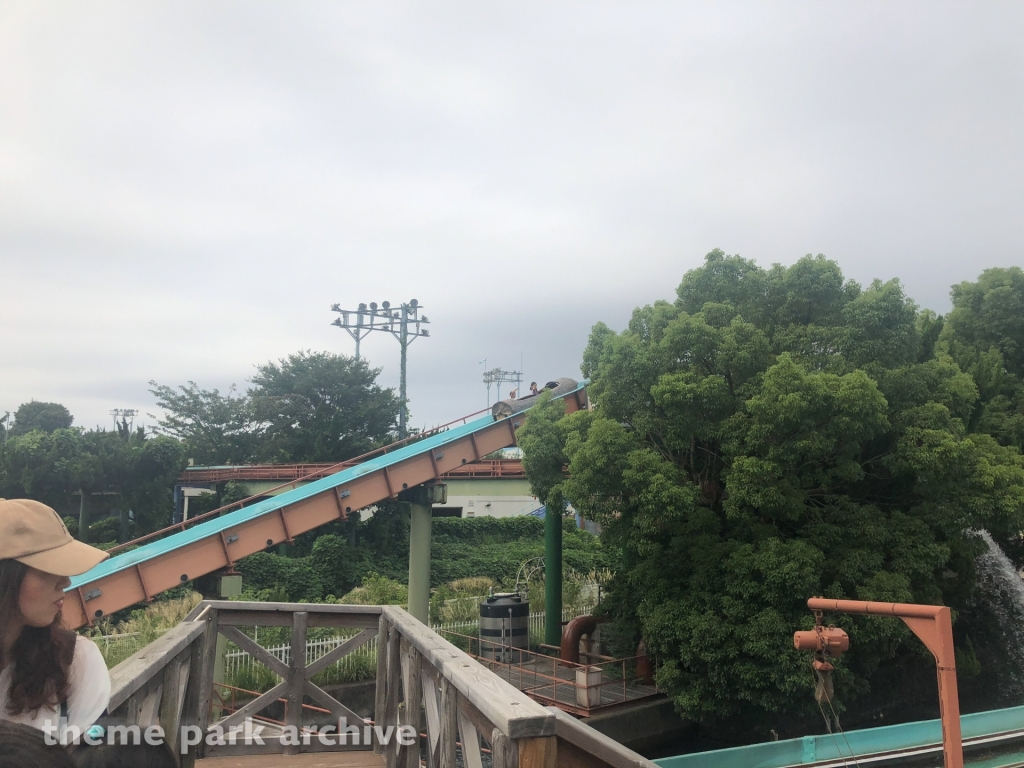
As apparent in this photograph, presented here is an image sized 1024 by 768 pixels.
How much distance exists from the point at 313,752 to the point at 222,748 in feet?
1.73

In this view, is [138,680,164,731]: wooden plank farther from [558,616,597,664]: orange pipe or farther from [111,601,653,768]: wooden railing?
[558,616,597,664]: orange pipe

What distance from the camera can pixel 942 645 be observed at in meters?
5.16

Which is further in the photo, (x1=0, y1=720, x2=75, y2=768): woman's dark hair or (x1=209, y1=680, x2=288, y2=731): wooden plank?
(x1=209, y1=680, x2=288, y2=731): wooden plank

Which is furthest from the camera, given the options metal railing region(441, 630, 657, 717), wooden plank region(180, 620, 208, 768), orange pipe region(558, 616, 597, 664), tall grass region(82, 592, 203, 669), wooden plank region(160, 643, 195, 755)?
orange pipe region(558, 616, 597, 664)

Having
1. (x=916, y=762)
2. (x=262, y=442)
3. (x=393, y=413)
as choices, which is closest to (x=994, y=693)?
(x=916, y=762)

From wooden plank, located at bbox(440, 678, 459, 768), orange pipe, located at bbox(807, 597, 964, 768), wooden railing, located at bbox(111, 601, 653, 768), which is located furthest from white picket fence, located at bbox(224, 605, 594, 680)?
wooden plank, located at bbox(440, 678, 459, 768)

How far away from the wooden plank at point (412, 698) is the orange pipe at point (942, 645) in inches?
137

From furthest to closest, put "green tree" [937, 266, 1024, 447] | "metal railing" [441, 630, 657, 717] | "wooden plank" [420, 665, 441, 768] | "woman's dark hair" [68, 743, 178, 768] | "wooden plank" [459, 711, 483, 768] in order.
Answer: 1. "green tree" [937, 266, 1024, 447]
2. "metal railing" [441, 630, 657, 717]
3. "wooden plank" [420, 665, 441, 768]
4. "wooden plank" [459, 711, 483, 768]
5. "woman's dark hair" [68, 743, 178, 768]

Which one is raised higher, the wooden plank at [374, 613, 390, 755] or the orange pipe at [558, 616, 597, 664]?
the wooden plank at [374, 613, 390, 755]

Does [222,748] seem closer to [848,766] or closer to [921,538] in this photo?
[848,766]

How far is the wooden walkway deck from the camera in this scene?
420 cm

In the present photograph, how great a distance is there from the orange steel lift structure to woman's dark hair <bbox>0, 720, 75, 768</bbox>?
37.2 feet

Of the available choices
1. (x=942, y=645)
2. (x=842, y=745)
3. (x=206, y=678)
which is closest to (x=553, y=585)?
(x=842, y=745)

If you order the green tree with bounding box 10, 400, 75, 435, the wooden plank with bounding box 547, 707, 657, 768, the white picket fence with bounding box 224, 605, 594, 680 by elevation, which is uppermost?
the green tree with bounding box 10, 400, 75, 435
